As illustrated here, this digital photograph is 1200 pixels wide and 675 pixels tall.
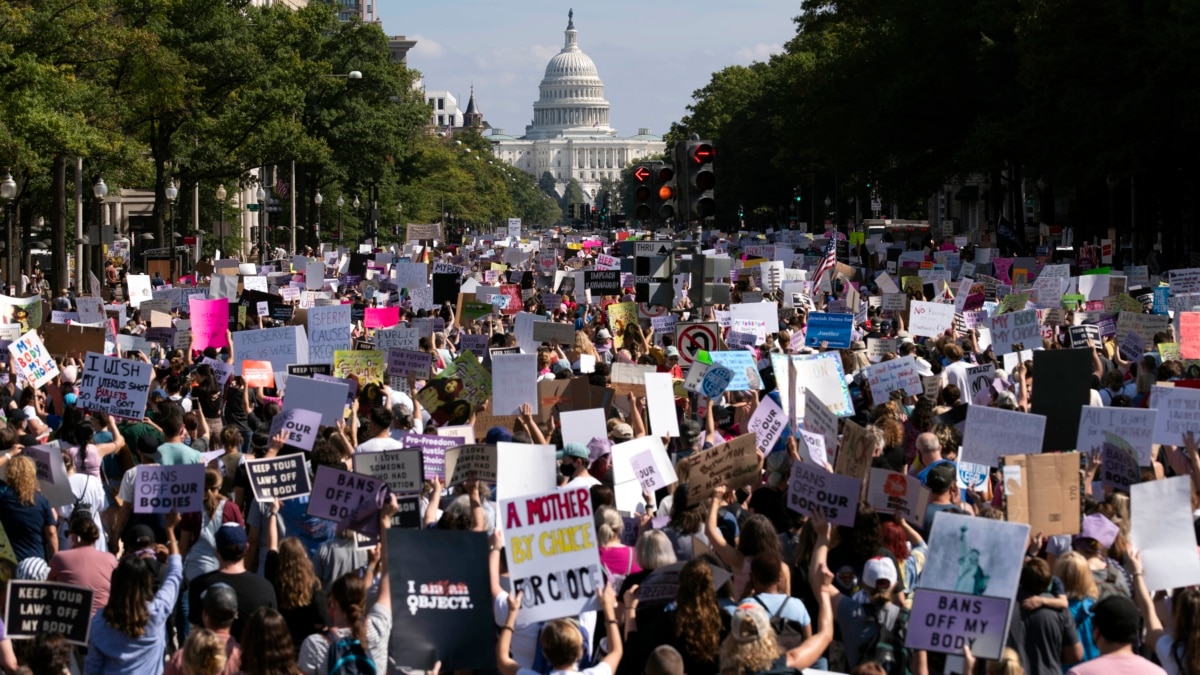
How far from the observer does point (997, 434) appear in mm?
11164

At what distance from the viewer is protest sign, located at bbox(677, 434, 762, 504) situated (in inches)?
405

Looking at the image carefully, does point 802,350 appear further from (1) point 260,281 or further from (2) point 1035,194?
(2) point 1035,194

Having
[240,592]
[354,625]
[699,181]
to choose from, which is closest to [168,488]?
[240,592]

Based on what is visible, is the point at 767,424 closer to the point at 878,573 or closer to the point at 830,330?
the point at 878,573

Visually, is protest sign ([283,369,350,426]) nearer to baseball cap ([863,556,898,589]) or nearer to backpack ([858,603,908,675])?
baseball cap ([863,556,898,589])

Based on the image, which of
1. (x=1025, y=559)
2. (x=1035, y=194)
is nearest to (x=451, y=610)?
(x=1025, y=559)

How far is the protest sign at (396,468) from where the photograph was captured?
398 inches

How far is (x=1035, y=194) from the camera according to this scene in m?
68.2

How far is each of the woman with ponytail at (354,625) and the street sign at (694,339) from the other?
35.5ft

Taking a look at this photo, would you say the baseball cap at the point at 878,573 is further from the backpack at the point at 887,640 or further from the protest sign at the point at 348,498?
the protest sign at the point at 348,498

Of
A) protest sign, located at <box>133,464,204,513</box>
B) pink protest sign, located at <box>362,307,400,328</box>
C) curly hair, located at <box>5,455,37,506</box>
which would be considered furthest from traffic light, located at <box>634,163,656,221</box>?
curly hair, located at <box>5,455,37,506</box>

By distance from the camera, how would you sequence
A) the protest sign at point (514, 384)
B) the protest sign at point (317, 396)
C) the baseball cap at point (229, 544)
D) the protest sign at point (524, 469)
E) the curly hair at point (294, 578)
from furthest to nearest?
the protest sign at point (514, 384)
the protest sign at point (317, 396)
the protest sign at point (524, 469)
the baseball cap at point (229, 544)
the curly hair at point (294, 578)

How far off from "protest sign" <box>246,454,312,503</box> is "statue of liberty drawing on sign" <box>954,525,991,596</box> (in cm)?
384

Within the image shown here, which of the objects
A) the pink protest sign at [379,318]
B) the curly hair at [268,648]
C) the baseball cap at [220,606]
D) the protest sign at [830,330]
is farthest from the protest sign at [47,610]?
the pink protest sign at [379,318]
